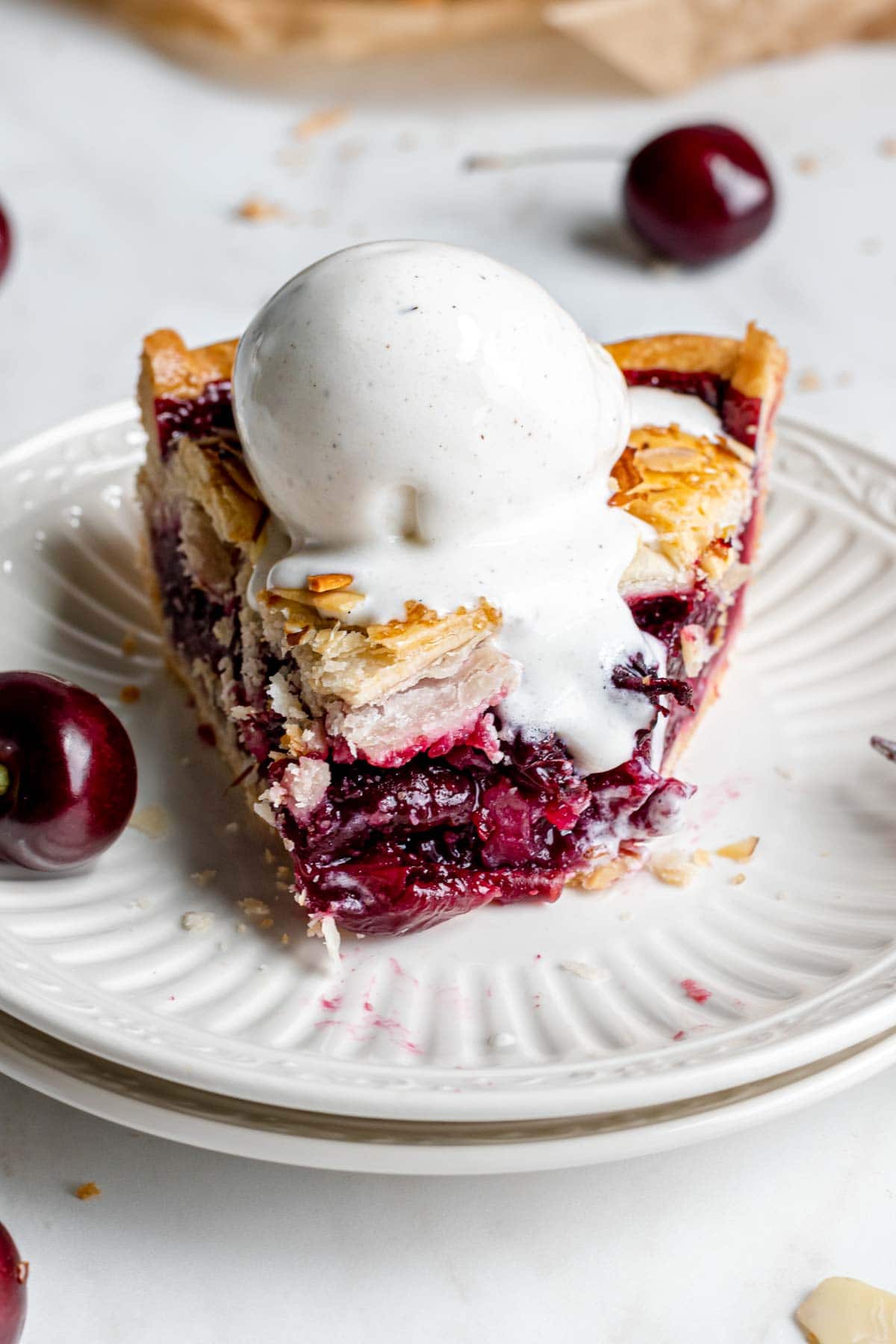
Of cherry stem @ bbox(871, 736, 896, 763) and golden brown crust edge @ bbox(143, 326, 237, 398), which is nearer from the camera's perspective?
cherry stem @ bbox(871, 736, 896, 763)

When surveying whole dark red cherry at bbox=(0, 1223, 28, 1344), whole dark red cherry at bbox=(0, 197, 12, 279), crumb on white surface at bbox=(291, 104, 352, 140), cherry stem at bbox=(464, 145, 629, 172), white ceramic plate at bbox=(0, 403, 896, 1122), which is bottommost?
whole dark red cherry at bbox=(0, 1223, 28, 1344)

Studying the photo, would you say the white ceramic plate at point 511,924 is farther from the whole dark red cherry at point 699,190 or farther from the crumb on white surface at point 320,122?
the crumb on white surface at point 320,122

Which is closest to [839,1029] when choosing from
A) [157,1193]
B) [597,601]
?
[597,601]

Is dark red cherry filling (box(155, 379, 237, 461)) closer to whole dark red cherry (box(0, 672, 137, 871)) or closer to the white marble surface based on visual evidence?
whole dark red cherry (box(0, 672, 137, 871))

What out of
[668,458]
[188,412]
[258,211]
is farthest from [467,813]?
[258,211]

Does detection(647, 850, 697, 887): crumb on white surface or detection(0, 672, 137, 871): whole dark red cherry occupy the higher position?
detection(0, 672, 137, 871): whole dark red cherry

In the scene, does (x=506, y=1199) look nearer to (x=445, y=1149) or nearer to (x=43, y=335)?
(x=445, y=1149)

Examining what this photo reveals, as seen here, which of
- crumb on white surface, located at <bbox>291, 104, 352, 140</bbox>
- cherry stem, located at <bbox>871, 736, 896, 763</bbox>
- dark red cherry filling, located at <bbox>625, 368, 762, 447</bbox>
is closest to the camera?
cherry stem, located at <bbox>871, 736, 896, 763</bbox>

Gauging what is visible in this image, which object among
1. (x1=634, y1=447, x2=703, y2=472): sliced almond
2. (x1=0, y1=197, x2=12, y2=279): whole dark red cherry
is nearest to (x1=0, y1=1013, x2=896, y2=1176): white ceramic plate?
(x1=634, y1=447, x2=703, y2=472): sliced almond
